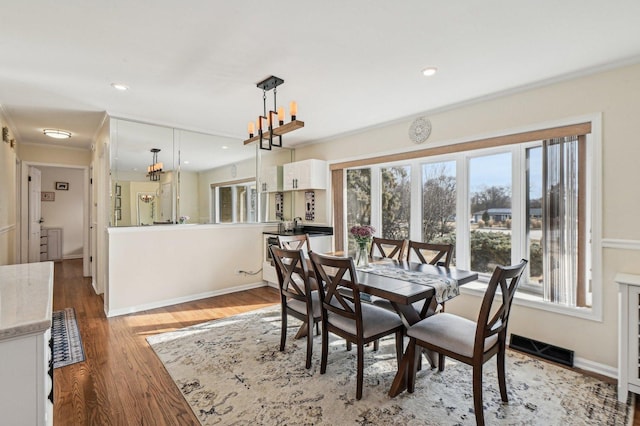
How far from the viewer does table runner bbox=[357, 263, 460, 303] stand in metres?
2.14

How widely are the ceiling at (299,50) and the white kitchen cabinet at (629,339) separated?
65.6 inches

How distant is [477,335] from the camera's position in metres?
1.78

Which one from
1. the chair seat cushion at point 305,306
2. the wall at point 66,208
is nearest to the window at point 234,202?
→ the chair seat cushion at point 305,306

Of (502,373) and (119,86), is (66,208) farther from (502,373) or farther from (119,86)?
(502,373)

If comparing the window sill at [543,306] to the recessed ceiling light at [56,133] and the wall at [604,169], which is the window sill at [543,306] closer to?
the wall at [604,169]

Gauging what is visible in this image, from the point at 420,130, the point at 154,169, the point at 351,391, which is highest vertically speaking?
the point at 420,130

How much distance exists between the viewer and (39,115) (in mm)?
3646

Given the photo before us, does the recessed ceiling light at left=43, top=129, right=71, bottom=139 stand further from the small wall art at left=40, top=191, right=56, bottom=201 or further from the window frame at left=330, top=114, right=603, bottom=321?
the window frame at left=330, top=114, right=603, bottom=321

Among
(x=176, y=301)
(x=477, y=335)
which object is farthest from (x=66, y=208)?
(x=477, y=335)

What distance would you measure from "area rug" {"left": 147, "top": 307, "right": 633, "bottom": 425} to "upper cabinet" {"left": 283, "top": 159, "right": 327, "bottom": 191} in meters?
2.58

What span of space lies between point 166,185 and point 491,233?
3.96 metres

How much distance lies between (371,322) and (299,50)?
198 centimetres

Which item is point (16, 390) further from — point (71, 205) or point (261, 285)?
point (71, 205)

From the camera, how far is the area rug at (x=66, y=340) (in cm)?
255
